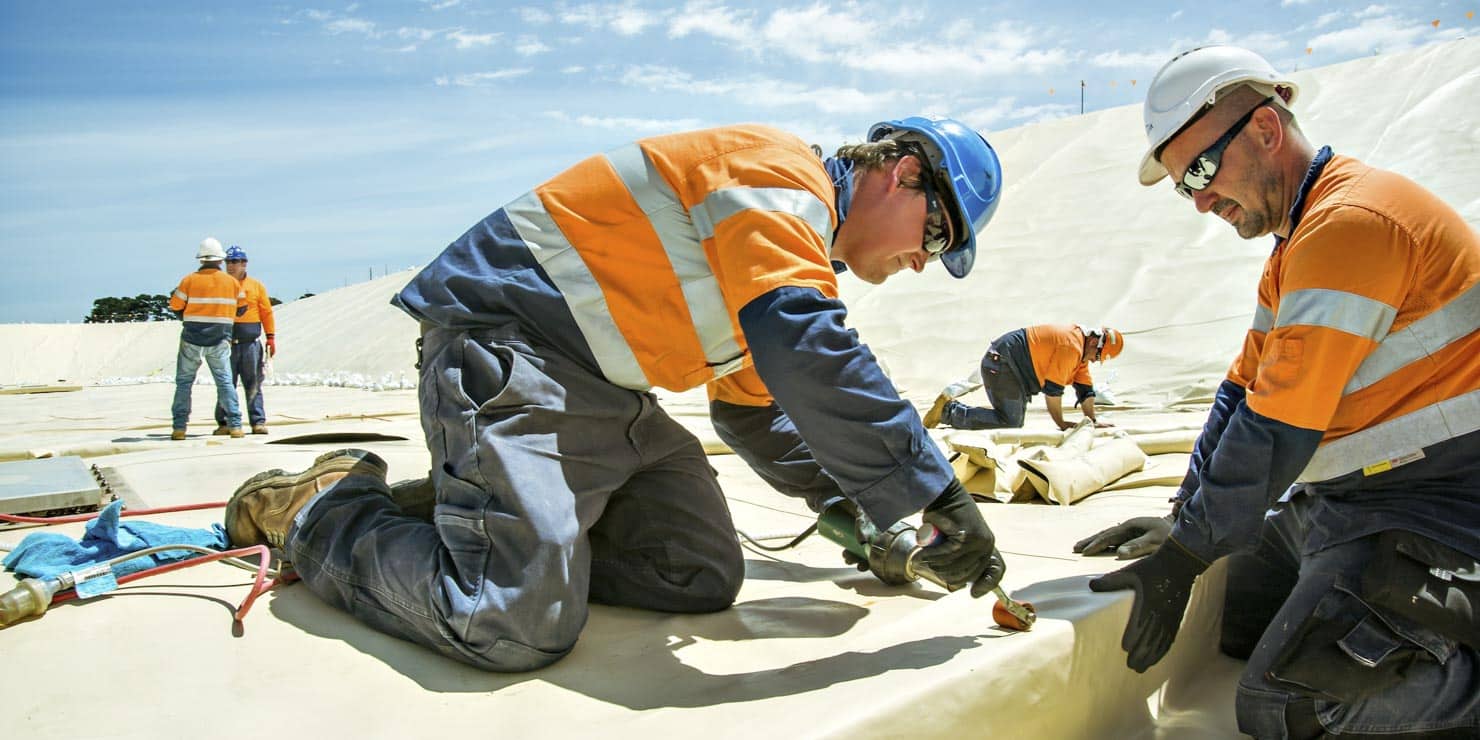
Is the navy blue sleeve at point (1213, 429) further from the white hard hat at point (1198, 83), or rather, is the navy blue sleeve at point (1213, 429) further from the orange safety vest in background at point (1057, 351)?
the orange safety vest in background at point (1057, 351)

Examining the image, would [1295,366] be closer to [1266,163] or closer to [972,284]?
[1266,163]

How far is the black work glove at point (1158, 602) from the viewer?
1609 millimetres

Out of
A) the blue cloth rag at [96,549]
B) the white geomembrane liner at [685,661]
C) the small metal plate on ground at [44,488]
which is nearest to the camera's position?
the white geomembrane liner at [685,661]

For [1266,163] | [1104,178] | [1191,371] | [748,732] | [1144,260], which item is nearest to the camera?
[748,732]

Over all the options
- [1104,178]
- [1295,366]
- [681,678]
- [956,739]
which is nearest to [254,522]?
[681,678]

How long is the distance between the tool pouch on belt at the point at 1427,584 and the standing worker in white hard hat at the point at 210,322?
5731 millimetres

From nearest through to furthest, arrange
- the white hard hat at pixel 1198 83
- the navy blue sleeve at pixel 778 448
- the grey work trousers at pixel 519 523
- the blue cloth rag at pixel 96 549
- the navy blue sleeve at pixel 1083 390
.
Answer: the grey work trousers at pixel 519 523, the white hard hat at pixel 1198 83, the blue cloth rag at pixel 96 549, the navy blue sleeve at pixel 778 448, the navy blue sleeve at pixel 1083 390

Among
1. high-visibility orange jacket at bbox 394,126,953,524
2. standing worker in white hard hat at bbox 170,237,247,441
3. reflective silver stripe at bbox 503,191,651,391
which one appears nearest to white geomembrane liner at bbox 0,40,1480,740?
high-visibility orange jacket at bbox 394,126,953,524

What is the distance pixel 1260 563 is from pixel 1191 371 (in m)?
5.62

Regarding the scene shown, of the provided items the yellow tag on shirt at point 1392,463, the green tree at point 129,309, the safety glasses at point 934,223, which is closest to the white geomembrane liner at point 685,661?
the yellow tag on shirt at point 1392,463

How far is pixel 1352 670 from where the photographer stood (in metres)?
1.40

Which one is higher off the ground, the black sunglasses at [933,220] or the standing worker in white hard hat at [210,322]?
the black sunglasses at [933,220]

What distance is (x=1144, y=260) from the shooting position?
8.76 metres

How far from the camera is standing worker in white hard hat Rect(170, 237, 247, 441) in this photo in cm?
574
